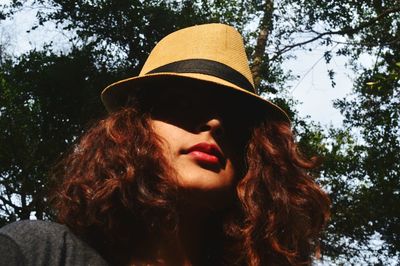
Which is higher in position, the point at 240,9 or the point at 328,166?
the point at 240,9

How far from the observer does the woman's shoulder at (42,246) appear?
155 centimetres

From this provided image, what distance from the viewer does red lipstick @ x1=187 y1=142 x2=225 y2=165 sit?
2.08 meters

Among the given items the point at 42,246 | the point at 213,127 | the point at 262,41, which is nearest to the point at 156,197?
the point at 213,127

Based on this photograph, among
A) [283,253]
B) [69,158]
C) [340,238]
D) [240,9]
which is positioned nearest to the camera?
[283,253]

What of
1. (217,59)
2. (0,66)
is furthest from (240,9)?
(217,59)

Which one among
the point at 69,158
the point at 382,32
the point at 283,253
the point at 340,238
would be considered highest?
the point at 382,32

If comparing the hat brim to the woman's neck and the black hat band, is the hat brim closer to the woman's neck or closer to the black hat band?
the black hat band

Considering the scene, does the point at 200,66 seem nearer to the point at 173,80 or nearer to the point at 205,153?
the point at 173,80

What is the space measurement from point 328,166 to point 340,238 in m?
2.03

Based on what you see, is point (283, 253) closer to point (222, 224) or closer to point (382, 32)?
point (222, 224)

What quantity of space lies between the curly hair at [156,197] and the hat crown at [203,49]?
27cm

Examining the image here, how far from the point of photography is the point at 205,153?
2.10 metres

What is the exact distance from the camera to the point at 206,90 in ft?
7.69

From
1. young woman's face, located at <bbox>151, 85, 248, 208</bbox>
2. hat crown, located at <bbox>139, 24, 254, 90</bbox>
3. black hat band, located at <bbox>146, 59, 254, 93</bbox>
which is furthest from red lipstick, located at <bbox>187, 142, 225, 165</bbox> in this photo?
hat crown, located at <bbox>139, 24, 254, 90</bbox>
